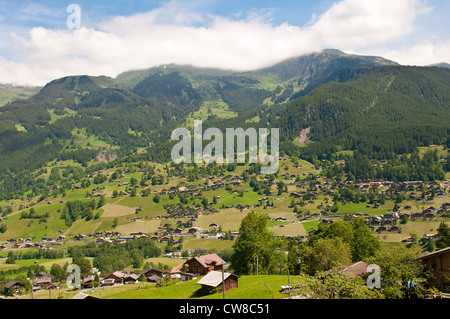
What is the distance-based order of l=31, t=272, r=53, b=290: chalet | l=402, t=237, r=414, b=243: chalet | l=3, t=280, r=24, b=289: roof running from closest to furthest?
l=3, t=280, r=24, b=289: roof → l=31, t=272, r=53, b=290: chalet → l=402, t=237, r=414, b=243: chalet

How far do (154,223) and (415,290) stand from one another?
16236cm

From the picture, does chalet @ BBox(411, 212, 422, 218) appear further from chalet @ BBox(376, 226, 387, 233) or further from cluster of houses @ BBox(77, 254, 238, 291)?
cluster of houses @ BBox(77, 254, 238, 291)

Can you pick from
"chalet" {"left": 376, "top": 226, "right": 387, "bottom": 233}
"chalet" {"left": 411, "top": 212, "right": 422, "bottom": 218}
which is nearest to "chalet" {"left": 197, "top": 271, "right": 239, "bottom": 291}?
"chalet" {"left": 376, "top": 226, "right": 387, "bottom": 233}

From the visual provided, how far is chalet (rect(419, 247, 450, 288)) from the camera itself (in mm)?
34625

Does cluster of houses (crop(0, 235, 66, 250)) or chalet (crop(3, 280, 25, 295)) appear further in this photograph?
cluster of houses (crop(0, 235, 66, 250))

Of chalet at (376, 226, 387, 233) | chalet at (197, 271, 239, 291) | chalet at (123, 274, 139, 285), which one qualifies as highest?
chalet at (197, 271, 239, 291)

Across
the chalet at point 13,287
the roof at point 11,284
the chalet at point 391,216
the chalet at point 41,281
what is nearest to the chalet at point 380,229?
the chalet at point 391,216

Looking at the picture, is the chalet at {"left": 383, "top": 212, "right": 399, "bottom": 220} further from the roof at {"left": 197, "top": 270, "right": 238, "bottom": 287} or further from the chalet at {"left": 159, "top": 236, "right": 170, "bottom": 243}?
the roof at {"left": 197, "top": 270, "right": 238, "bottom": 287}

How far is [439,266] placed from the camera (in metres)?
35.5

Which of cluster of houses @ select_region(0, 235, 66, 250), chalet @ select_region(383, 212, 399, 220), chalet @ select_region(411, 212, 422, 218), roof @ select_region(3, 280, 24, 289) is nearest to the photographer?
roof @ select_region(3, 280, 24, 289)

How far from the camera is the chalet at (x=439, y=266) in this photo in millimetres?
34625

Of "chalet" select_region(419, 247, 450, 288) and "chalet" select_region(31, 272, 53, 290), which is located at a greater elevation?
"chalet" select_region(419, 247, 450, 288)

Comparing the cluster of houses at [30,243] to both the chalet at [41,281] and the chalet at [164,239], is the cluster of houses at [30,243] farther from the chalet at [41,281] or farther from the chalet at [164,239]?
the chalet at [164,239]
